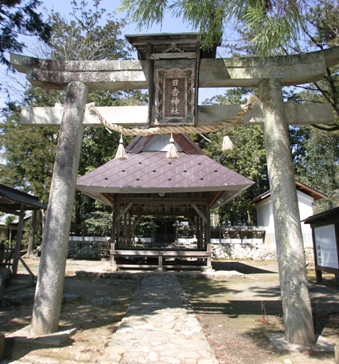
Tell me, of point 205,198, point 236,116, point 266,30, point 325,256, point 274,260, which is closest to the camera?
point 266,30

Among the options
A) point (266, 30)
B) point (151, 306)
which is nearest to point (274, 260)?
point (151, 306)

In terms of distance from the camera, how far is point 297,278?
420cm

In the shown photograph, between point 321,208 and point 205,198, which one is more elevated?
point 321,208

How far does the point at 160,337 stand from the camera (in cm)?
439

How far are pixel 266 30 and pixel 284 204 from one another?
7.53ft

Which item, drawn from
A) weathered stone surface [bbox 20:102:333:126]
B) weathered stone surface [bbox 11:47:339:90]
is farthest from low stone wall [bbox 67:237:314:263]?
weathered stone surface [bbox 11:47:339:90]

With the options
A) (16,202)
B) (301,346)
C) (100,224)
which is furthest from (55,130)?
(301,346)

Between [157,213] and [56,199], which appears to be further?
[157,213]

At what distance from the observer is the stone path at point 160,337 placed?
3.64 m

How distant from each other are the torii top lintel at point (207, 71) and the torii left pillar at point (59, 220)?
26 cm

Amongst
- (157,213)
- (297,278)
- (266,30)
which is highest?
(266,30)

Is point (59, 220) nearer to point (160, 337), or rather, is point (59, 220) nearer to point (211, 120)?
point (160, 337)

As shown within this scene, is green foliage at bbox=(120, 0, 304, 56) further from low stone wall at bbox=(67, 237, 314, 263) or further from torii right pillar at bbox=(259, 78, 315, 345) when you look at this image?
low stone wall at bbox=(67, 237, 314, 263)

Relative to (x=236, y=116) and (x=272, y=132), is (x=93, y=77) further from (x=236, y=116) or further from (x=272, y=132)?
(x=272, y=132)
